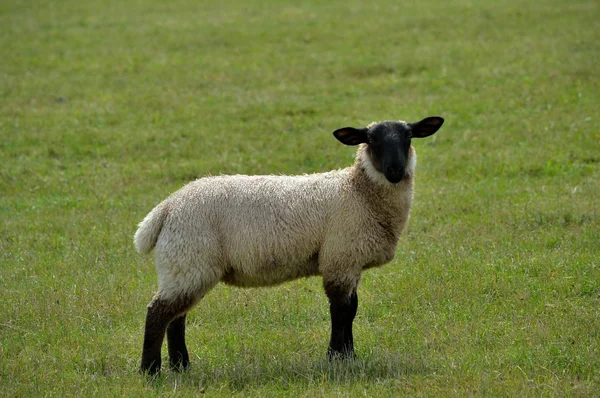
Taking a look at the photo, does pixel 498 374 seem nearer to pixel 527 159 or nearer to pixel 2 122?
pixel 527 159

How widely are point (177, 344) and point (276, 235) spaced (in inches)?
55.2

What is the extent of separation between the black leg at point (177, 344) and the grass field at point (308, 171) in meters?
0.18

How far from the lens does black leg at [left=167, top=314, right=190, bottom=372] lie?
7875 mm

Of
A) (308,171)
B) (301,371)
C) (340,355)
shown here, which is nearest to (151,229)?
(301,371)

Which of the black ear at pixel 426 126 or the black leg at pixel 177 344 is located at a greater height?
the black ear at pixel 426 126

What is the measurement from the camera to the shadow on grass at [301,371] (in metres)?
7.23

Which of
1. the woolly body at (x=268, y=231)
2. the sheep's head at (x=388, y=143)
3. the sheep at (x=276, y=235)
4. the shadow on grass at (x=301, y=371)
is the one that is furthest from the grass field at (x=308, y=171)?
the sheep's head at (x=388, y=143)

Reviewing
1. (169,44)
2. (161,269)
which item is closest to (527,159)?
(161,269)

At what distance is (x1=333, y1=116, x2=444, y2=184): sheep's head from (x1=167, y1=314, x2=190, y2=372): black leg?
7.88 ft

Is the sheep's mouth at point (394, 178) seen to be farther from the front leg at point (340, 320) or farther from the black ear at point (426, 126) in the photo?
the front leg at point (340, 320)

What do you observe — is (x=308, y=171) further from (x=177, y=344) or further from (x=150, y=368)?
(x=150, y=368)

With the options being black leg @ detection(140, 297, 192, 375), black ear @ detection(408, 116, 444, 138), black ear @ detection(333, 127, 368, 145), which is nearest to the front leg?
black leg @ detection(140, 297, 192, 375)

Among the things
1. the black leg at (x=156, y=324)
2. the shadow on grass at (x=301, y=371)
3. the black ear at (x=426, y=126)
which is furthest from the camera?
the black ear at (x=426, y=126)

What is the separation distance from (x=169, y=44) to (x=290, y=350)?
714 inches
